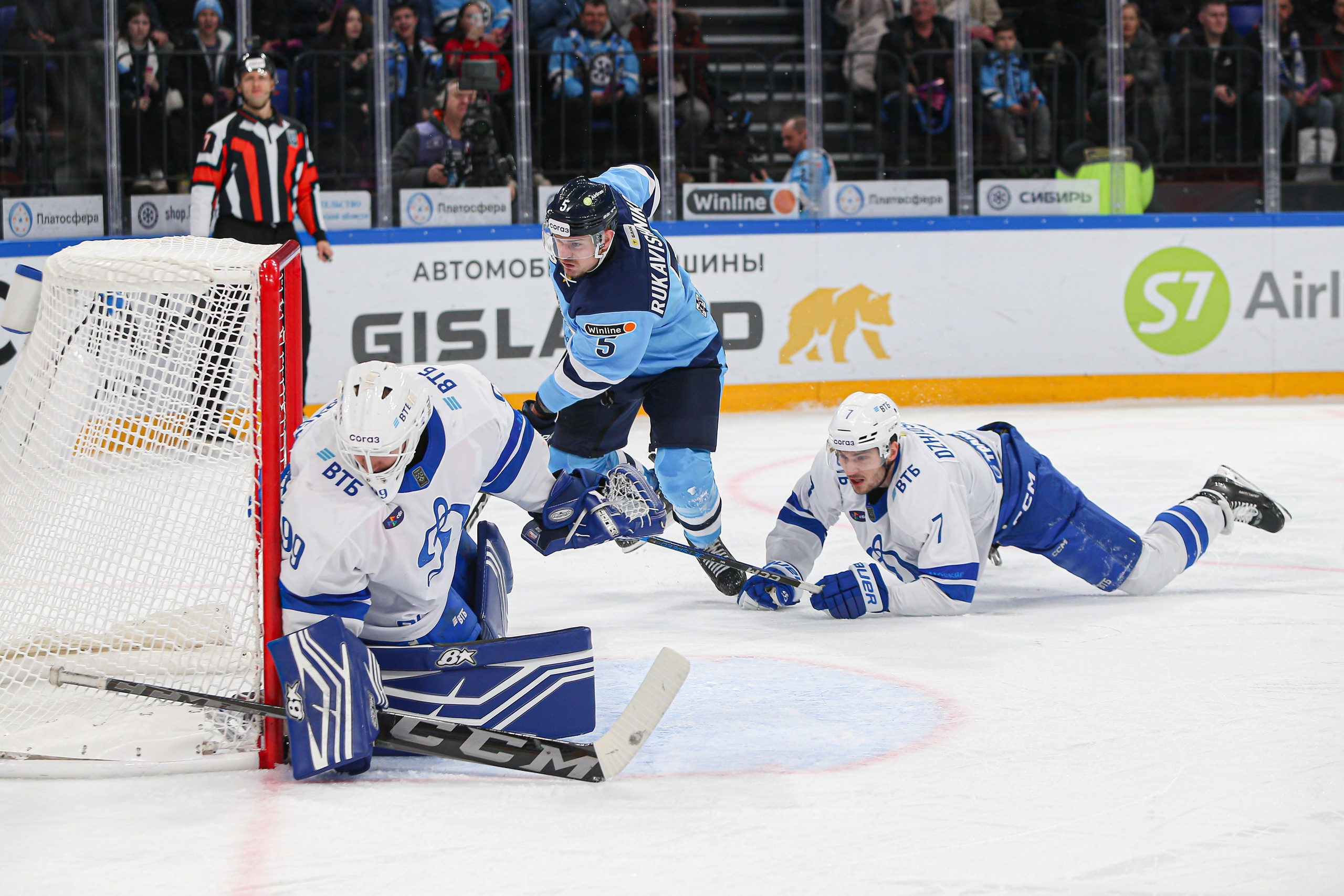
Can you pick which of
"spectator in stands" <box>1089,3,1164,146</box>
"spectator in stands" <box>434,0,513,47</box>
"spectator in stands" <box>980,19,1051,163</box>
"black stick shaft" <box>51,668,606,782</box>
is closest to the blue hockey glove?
"black stick shaft" <box>51,668,606,782</box>

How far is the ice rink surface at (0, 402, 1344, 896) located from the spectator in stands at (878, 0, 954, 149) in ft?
13.2

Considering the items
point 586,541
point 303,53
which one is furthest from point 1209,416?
point 586,541

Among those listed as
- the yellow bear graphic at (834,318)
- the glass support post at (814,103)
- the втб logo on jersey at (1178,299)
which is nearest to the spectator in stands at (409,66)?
the glass support post at (814,103)

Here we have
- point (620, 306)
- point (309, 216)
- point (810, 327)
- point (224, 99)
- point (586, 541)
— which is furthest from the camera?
point (810, 327)

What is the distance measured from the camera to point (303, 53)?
272 inches

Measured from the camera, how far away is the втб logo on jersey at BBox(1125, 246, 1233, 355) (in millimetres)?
7559

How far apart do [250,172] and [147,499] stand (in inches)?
147

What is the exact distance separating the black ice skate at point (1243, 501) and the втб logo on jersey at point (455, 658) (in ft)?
7.66

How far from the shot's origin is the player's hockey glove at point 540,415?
13.1 ft

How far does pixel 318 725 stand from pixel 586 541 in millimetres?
702

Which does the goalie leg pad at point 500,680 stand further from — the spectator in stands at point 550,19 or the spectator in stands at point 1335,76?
the spectator in stands at point 1335,76

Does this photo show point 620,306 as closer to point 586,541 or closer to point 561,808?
point 586,541

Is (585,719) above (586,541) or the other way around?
the other way around

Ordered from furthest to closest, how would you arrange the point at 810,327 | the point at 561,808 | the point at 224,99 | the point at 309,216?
the point at 810,327 → the point at 224,99 → the point at 309,216 → the point at 561,808
